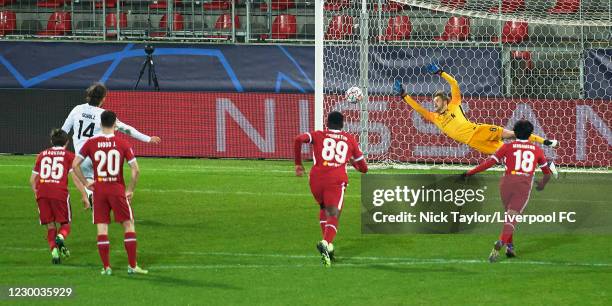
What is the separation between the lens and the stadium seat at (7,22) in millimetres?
27281

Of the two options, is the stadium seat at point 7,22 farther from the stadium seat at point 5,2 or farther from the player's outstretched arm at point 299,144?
the player's outstretched arm at point 299,144

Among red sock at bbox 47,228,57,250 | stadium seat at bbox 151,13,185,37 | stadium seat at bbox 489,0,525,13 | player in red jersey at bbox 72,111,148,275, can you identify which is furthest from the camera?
stadium seat at bbox 151,13,185,37

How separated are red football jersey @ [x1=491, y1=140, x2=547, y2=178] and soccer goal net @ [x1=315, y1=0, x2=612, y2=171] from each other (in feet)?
29.4

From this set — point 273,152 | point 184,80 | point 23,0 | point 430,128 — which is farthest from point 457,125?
point 23,0

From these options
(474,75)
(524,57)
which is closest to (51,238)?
(474,75)

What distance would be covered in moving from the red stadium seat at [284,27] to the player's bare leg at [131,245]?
1479cm

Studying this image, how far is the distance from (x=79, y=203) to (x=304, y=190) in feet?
12.2

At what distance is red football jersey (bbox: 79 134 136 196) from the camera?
36.4 ft

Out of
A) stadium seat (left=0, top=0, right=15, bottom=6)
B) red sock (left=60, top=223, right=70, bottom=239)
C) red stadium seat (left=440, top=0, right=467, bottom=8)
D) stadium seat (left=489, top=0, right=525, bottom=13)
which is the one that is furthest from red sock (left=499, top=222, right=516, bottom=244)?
stadium seat (left=0, top=0, right=15, bottom=6)

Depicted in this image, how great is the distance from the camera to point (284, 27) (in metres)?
25.9

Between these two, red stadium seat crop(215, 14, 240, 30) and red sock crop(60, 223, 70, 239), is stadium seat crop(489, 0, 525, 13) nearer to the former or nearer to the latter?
red stadium seat crop(215, 14, 240, 30)

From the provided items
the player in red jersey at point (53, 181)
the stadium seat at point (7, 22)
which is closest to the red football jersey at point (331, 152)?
the player in red jersey at point (53, 181)

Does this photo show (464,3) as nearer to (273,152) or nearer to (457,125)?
(457,125)

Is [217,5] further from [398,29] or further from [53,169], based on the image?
[53,169]
